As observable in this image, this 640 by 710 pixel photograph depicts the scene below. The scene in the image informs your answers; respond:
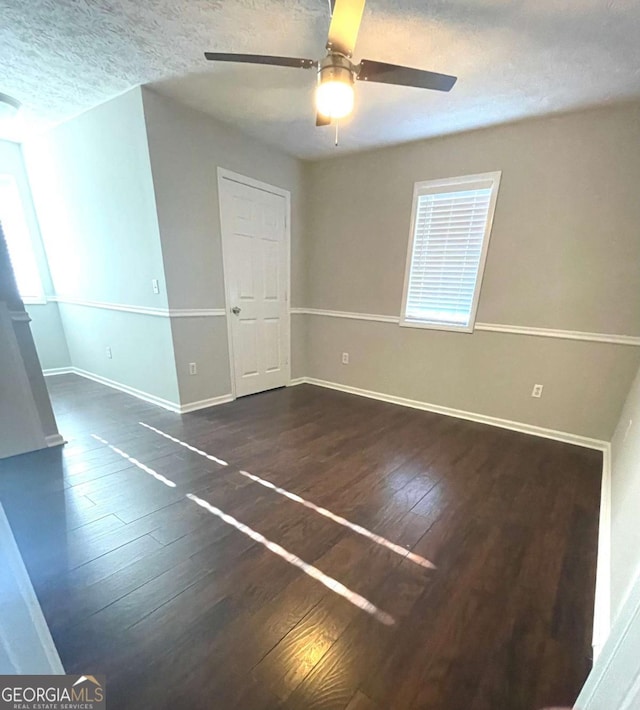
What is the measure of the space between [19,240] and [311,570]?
4762 millimetres

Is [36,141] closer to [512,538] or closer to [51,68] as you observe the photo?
[51,68]

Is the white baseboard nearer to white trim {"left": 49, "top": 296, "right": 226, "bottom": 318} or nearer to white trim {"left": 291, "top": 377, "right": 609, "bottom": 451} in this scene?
white trim {"left": 49, "top": 296, "right": 226, "bottom": 318}

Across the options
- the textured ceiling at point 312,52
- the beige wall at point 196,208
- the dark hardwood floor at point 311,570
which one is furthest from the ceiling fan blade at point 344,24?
the dark hardwood floor at point 311,570

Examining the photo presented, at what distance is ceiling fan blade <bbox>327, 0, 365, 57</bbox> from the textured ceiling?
0.30 metres

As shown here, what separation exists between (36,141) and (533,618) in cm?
557

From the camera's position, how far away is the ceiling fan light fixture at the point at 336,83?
4.65 feet

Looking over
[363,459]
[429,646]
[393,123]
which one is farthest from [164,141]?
[429,646]

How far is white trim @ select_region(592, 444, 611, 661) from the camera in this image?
3.56ft

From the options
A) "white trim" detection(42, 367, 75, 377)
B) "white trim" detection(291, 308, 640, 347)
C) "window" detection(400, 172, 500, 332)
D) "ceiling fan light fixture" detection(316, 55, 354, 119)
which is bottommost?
"white trim" detection(42, 367, 75, 377)

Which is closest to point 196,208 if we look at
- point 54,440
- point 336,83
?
point 336,83

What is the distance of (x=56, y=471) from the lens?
6.54ft

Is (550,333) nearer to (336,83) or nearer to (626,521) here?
(626,521)

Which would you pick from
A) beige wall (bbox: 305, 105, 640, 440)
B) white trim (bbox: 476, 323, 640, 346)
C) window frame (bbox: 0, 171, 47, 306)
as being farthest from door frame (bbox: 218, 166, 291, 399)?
window frame (bbox: 0, 171, 47, 306)

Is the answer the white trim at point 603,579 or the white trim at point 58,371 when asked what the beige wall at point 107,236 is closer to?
the white trim at point 58,371
